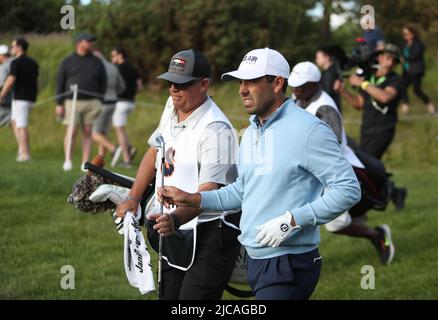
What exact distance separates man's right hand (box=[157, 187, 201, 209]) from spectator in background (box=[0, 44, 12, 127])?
1139cm

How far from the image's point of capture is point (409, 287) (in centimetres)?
966

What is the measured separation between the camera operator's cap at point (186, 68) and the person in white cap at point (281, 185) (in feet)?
1.81

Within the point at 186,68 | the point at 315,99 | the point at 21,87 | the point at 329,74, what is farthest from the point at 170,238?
the point at 21,87

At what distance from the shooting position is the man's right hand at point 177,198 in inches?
220

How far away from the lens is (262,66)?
5.54 metres

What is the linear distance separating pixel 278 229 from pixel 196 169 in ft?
3.67

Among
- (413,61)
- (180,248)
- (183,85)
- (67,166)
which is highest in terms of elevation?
(183,85)

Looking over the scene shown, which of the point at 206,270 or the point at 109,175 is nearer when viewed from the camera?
the point at 206,270

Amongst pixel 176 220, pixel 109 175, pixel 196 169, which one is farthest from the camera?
pixel 109 175

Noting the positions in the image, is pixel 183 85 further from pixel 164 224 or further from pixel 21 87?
pixel 21 87

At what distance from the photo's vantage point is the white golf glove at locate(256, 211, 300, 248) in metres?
5.22

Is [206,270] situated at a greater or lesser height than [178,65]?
lesser
